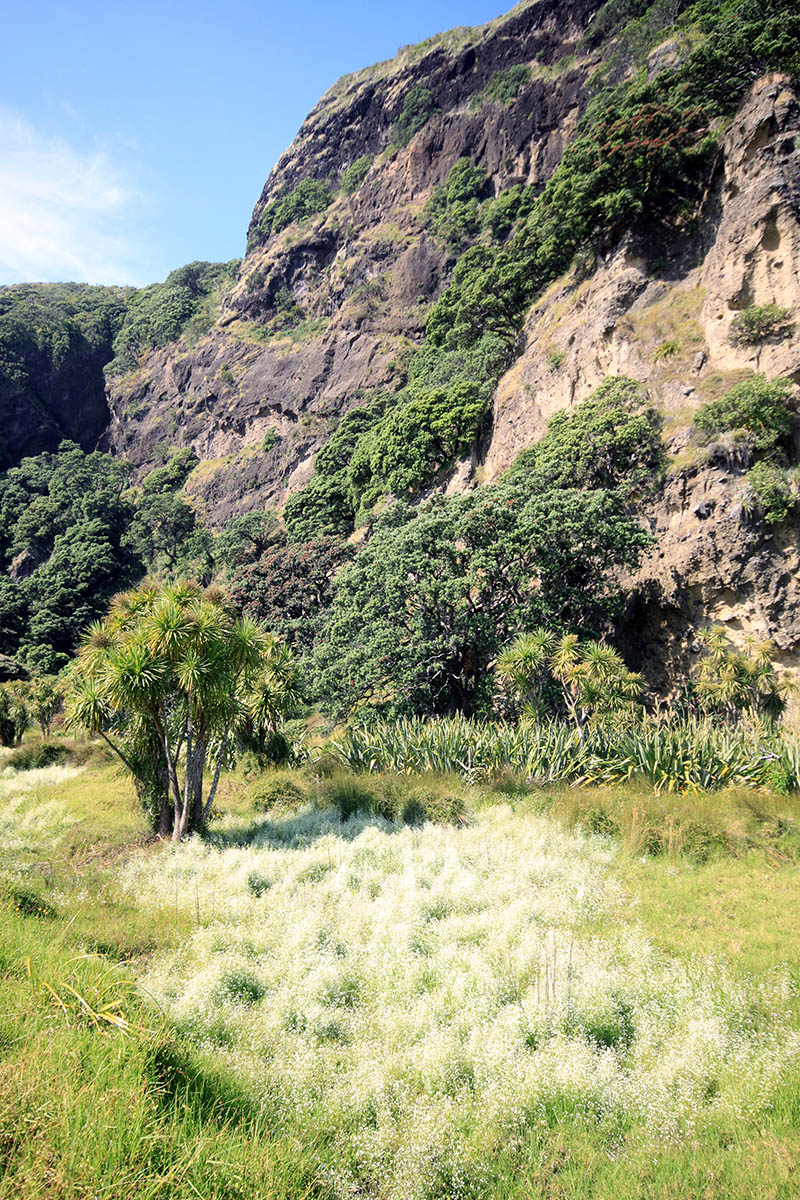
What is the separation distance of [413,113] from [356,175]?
11767 mm

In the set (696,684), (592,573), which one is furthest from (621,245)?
(696,684)

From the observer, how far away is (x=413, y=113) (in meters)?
81.8

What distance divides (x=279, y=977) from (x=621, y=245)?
37.4m

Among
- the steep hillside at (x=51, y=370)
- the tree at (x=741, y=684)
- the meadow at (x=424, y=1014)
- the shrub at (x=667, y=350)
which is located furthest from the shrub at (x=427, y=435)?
the steep hillside at (x=51, y=370)

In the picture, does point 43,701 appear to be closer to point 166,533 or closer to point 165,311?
point 166,533

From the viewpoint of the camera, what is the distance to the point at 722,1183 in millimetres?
3930

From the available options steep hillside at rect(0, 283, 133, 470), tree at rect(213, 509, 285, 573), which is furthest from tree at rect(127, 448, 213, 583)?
steep hillside at rect(0, 283, 133, 470)

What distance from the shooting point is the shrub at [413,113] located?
80438 mm

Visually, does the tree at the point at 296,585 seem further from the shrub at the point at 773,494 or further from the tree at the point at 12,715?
the shrub at the point at 773,494

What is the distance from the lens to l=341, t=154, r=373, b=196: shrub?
3462 inches

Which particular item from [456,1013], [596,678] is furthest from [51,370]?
[456,1013]

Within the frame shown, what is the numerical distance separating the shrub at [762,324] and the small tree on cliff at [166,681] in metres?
23.8

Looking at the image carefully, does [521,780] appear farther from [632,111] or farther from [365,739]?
Answer: [632,111]

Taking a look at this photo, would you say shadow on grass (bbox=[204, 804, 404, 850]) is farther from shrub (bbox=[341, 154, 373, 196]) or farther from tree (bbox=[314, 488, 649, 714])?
shrub (bbox=[341, 154, 373, 196])
